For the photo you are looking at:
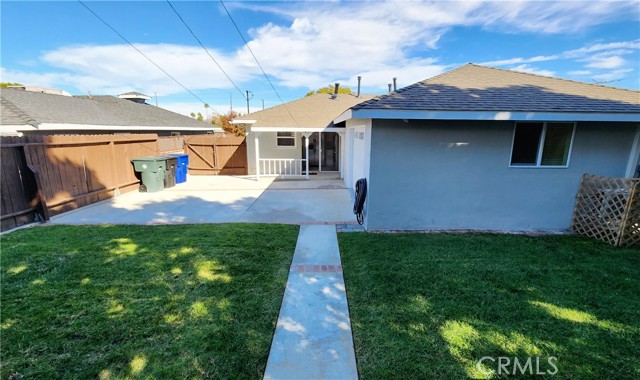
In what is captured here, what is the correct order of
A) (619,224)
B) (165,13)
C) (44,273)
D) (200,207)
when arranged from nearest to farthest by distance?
1. (44,273)
2. (619,224)
3. (200,207)
4. (165,13)

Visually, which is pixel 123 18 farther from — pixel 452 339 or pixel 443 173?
pixel 452 339

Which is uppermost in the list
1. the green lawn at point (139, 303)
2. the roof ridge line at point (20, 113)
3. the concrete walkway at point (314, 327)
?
the roof ridge line at point (20, 113)

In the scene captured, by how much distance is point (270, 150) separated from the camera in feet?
48.8

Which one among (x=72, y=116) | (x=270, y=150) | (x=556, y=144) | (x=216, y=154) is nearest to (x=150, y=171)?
(x=216, y=154)

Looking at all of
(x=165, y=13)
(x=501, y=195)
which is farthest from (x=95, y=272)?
(x=165, y=13)

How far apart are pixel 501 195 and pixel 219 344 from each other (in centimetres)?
674

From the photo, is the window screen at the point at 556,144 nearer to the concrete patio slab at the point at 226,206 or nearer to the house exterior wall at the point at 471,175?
the house exterior wall at the point at 471,175

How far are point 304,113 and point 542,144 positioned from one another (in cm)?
1070

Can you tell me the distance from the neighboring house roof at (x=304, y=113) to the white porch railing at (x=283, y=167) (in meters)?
2.05

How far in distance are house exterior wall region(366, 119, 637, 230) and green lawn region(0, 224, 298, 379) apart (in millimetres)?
2713

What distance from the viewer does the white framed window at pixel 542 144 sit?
20.7ft

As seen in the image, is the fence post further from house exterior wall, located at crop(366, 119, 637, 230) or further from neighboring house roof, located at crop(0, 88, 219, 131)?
house exterior wall, located at crop(366, 119, 637, 230)

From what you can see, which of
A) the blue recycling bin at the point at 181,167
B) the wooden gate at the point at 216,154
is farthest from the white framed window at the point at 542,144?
the blue recycling bin at the point at 181,167

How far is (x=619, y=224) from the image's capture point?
5688mm
